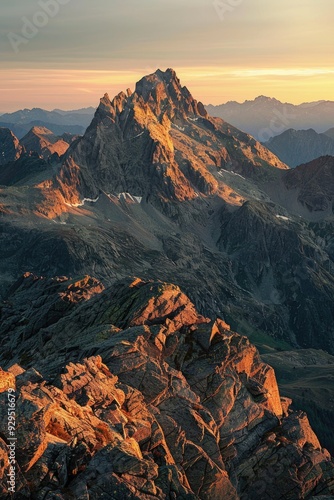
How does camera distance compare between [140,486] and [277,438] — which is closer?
[140,486]

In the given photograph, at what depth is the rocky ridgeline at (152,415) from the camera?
53719mm

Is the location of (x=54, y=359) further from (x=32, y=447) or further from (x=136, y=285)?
(x=32, y=447)

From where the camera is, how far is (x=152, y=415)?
77375 mm

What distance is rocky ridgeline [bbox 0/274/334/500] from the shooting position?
53.7m

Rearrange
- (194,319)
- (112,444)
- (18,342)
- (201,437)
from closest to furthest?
(112,444), (201,437), (194,319), (18,342)

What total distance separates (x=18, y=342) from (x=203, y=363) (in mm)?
74424

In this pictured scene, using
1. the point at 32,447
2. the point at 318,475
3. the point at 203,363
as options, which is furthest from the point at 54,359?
the point at 32,447

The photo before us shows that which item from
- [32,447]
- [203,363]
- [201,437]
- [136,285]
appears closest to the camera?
[32,447]

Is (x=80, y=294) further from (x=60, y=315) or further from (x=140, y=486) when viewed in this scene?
(x=140, y=486)

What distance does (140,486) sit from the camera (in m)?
53.6

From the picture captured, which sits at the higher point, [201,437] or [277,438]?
[201,437]

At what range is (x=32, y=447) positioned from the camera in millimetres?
52719

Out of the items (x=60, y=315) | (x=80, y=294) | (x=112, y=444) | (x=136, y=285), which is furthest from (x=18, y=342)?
(x=112, y=444)

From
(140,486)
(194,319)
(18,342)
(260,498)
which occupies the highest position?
(140,486)
